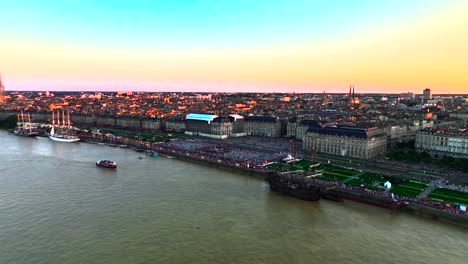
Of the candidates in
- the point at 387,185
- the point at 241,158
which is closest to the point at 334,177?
the point at 387,185

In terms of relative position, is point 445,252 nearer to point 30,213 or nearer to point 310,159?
point 310,159

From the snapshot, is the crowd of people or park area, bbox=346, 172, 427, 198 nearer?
the crowd of people

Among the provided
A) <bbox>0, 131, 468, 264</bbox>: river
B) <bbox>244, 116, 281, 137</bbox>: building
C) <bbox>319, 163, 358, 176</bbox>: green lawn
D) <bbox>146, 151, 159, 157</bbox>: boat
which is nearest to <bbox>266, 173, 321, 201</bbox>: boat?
<bbox>0, 131, 468, 264</bbox>: river

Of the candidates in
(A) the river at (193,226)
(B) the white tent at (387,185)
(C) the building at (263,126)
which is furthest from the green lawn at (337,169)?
(C) the building at (263,126)

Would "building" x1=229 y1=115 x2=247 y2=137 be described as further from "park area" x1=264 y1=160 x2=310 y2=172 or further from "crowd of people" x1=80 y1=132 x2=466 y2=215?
"park area" x1=264 y1=160 x2=310 y2=172

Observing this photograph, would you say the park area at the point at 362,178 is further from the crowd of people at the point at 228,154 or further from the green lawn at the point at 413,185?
the crowd of people at the point at 228,154

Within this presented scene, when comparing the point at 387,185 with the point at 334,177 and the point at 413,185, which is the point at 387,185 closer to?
the point at 413,185

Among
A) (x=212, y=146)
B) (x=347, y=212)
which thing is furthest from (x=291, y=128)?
(x=347, y=212)
